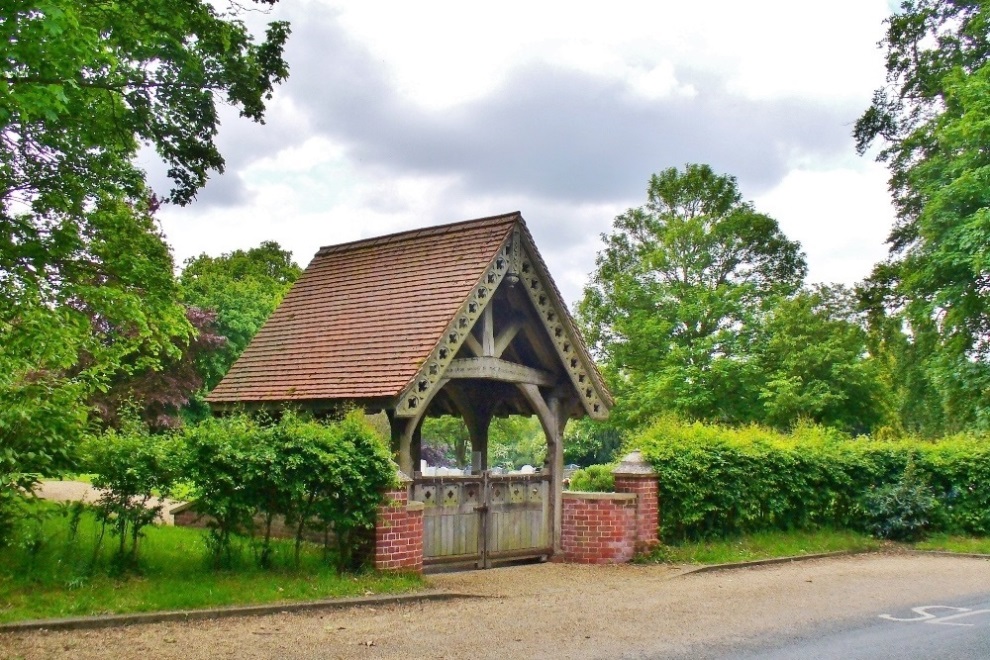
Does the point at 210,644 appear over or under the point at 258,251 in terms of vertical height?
under

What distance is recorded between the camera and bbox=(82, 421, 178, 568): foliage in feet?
30.1

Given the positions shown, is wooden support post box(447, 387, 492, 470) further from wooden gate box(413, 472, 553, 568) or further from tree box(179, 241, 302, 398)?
tree box(179, 241, 302, 398)

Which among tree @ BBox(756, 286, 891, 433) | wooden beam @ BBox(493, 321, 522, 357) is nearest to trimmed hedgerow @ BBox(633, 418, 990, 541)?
wooden beam @ BBox(493, 321, 522, 357)

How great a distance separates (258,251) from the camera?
171ft

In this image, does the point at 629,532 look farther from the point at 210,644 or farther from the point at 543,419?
the point at 210,644

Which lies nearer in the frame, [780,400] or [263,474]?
[263,474]

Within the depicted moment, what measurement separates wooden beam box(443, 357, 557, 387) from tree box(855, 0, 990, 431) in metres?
12.0

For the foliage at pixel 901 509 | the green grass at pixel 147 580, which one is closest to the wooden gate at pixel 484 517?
the green grass at pixel 147 580

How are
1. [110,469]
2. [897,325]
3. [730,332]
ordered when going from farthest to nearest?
[730,332] → [897,325] → [110,469]

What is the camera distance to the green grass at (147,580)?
850cm

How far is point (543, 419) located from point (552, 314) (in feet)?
5.95

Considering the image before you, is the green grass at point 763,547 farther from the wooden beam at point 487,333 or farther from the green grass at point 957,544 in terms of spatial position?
the wooden beam at point 487,333

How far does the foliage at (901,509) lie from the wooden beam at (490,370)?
767 centimetres

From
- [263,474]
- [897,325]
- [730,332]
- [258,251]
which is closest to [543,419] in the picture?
[263,474]
